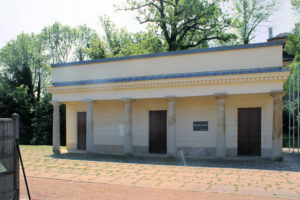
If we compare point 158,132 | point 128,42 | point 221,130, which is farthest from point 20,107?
point 221,130

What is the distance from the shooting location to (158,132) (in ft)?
51.2

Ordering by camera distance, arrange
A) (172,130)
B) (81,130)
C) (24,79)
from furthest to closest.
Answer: (24,79)
(81,130)
(172,130)

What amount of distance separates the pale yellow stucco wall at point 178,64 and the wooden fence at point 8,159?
946cm

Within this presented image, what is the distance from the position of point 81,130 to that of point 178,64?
8.04 m

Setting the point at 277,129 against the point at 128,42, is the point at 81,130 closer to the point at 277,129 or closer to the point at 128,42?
the point at 277,129

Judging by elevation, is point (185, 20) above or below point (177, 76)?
above

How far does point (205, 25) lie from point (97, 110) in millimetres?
16825

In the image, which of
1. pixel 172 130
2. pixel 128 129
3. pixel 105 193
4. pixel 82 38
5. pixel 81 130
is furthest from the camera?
pixel 82 38

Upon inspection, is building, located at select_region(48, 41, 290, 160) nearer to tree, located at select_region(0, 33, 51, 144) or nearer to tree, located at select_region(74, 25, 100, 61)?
tree, located at select_region(0, 33, 51, 144)

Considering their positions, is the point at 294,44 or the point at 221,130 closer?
the point at 221,130

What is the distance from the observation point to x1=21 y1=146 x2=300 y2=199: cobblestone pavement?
7707mm

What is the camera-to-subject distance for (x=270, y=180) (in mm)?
8547

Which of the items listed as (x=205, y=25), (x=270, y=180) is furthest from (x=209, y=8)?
(x=270, y=180)

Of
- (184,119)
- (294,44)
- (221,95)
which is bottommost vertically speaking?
(184,119)
